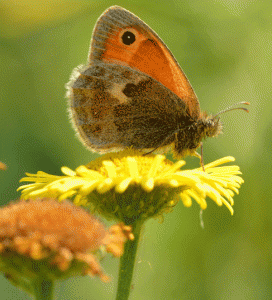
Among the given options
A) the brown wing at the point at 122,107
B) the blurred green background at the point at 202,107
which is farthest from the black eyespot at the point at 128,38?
the blurred green background at the point at 202,107

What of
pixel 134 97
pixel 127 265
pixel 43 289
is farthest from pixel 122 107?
pixel 43 289

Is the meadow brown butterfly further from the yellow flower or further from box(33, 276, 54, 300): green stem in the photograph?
box(33, 276, 54, 300): green stem

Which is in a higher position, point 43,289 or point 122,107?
point 122,107

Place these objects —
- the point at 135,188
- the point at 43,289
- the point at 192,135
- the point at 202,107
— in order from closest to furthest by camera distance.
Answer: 1. the point at 43,289
2. the point at 135,188
3. the point at 192,135
4. the point at 202,107

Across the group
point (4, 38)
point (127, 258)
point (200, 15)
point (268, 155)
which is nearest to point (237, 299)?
point (268, 155)

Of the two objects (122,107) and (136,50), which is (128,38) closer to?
(136,50)

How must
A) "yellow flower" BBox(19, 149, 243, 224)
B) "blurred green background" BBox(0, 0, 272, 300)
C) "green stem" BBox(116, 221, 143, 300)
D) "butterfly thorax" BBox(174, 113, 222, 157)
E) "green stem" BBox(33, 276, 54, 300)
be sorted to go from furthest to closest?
"blurred green background" BBox(0, 0, 272, 300) < "butterfly thorax" BBox(174, 113, 222, 157) < "green stem" BBox(116, 221, 143, 300) < "yellow flower" BBox(19, 149, 243, 224) < "green stem" BBox(33, 276, 54, 300)

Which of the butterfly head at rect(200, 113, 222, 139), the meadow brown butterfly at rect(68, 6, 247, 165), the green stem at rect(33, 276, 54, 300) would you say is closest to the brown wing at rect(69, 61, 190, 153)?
the meadow brown butterfly at rect(68, 6, 247, 165)
